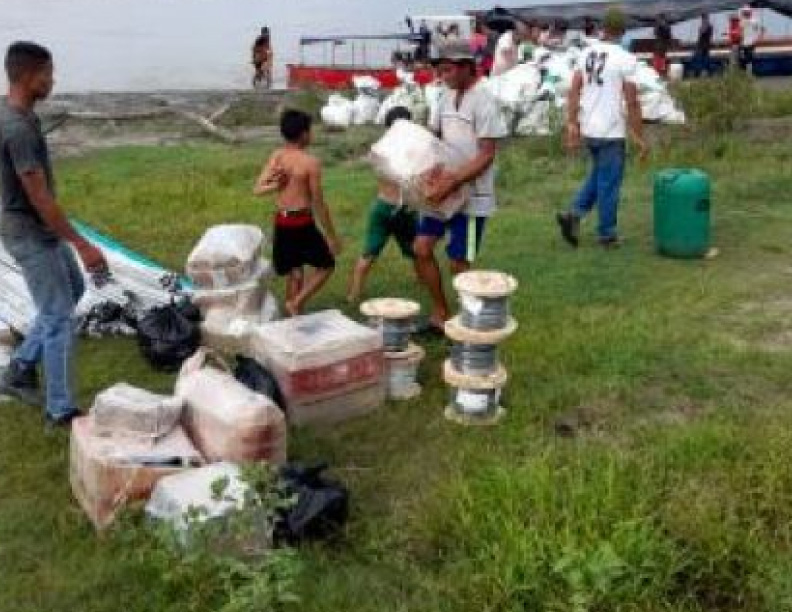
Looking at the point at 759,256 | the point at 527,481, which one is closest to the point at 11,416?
the point at 527,481

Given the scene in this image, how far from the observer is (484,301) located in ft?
16.8

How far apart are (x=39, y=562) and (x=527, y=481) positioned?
1816 millimetres

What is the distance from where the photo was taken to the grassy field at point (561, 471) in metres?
Answer: 3.72

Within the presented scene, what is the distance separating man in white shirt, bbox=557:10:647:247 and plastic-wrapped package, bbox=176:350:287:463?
426 cm

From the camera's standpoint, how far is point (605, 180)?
820 cm

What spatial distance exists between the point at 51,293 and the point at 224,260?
137cm

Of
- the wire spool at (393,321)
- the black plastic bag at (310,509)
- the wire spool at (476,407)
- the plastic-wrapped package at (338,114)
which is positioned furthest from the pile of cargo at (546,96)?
the black plastic bag at (310,509)

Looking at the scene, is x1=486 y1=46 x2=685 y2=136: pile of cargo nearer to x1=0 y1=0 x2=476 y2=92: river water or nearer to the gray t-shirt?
the gray t-shirt

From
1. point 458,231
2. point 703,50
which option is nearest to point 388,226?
point 458,231

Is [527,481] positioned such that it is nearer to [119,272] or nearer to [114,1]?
[119,272]

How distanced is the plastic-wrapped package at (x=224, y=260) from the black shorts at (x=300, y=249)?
0.14 m

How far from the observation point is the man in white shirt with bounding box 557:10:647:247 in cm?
805

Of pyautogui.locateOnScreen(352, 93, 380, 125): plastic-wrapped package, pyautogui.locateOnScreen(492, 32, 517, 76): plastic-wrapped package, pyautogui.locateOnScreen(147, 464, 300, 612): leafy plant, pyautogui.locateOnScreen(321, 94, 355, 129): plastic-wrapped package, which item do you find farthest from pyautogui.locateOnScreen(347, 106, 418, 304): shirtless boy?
pyautogui.locateOnScreen(352, 93, 380, 125): plastic-wrapped package

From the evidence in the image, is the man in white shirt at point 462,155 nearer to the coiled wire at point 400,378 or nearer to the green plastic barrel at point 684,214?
the coiled wire at point 400,378
